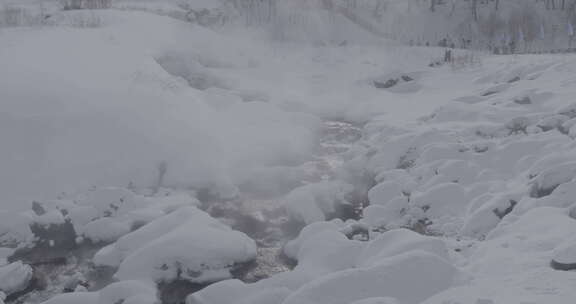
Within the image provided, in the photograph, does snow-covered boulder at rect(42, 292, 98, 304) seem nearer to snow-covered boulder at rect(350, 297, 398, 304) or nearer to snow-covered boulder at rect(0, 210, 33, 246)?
snow-covered boulder at rect(0, 210, 33, 246)

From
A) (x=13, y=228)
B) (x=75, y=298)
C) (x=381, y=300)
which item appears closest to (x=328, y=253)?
(x=381, y=300)

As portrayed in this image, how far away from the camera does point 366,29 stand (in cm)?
2577

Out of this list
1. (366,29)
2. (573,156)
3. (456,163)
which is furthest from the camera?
(366,29)

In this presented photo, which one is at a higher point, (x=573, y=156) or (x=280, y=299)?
(x=573, y=156)

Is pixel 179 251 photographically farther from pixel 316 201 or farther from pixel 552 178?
pixel 552 178

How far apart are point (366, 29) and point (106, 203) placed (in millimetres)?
22088

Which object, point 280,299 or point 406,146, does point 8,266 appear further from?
point 406,146

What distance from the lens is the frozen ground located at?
3.93m

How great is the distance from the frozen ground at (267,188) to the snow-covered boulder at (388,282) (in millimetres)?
11

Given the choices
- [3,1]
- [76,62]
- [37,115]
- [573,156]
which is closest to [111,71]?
[76,62]

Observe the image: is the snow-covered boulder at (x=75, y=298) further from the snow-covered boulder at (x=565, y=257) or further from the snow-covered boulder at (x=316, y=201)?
the snow-covered boulder at (x=565, y=257)

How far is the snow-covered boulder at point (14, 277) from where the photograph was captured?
452 centimetres

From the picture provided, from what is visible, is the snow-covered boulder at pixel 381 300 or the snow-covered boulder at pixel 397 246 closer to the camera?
the snow-covered boulder at pixel 381 300

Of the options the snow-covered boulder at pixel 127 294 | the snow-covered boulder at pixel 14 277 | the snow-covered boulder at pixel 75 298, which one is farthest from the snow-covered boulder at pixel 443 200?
the snow-covered boulder at pixel 14 277
